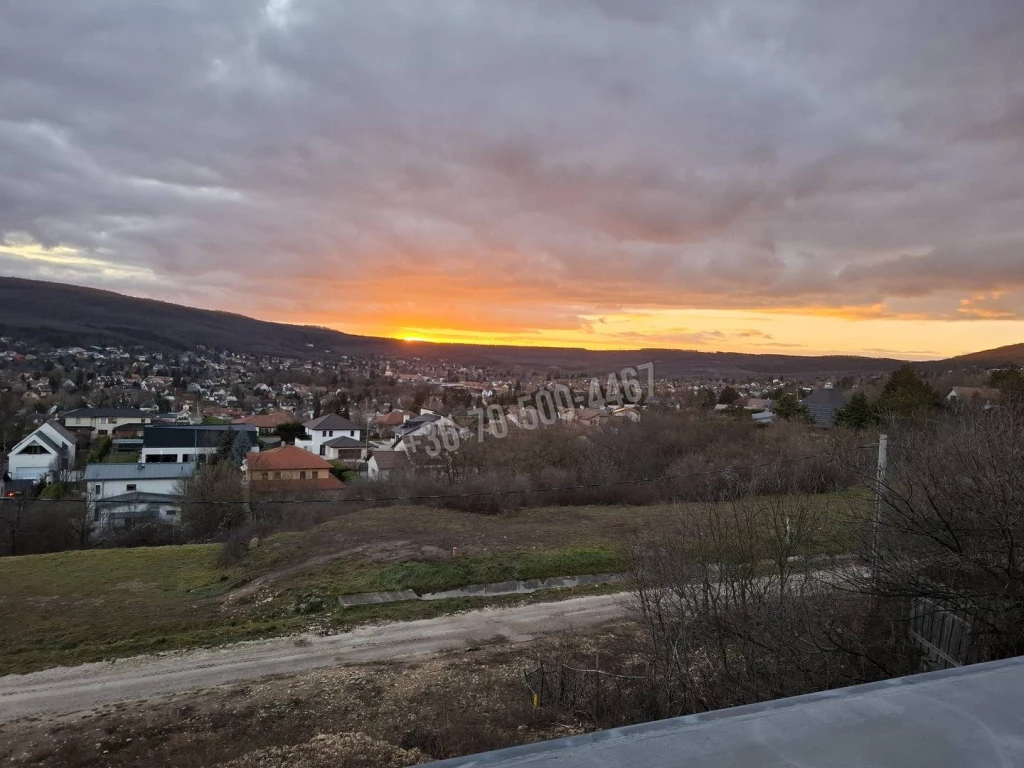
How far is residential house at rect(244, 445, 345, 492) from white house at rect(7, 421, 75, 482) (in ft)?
57.8

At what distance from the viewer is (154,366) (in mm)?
133750

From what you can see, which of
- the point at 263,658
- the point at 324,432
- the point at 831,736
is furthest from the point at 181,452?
the point at 831,736

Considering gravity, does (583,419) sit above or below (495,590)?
above

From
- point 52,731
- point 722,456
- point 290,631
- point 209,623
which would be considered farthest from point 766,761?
point 722,456

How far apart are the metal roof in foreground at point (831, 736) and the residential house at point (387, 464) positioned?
2885 cm

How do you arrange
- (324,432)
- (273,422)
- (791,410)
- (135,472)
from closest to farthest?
(135,472), (791,410), (324,432), (273,422)

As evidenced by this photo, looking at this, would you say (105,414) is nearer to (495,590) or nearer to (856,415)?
(495,590)

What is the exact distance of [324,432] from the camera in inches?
2018

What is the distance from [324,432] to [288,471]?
16.9 metres

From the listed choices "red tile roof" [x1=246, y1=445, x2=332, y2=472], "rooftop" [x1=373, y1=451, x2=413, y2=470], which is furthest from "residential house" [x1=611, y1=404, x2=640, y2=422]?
"red tile roof" [x1=246, y1=445, x2=332, y2=472]

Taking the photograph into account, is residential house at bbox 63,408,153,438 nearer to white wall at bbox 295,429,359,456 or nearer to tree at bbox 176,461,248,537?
white wall at bbox 295,429,359,456

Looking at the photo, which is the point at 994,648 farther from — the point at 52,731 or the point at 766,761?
the point at 52,731

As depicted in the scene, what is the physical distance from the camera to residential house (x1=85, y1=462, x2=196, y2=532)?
29.8 metres

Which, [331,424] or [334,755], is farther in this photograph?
[331,424]
